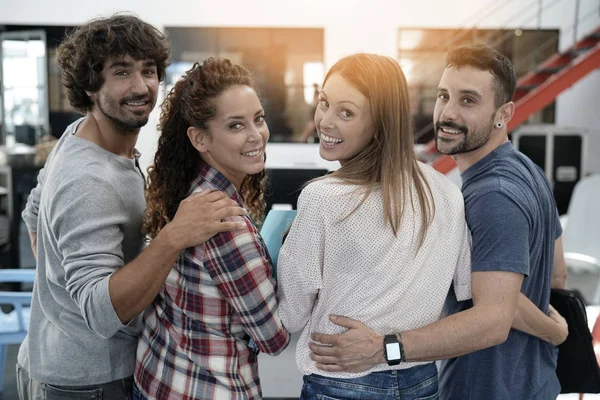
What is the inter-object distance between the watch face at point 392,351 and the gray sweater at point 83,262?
587 millimetres

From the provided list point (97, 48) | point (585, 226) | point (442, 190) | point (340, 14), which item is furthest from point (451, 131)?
point (340, 14)

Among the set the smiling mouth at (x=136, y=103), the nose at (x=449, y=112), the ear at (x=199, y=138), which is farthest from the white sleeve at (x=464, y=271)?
the smiling mouth at (x=136, y=103)

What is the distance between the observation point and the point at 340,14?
8.78 metres

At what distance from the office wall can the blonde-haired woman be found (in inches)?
297

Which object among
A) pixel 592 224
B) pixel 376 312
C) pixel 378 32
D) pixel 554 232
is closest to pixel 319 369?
pixel 376 312

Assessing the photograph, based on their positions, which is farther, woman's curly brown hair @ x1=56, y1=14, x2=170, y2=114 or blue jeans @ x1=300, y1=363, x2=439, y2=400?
woman's curly brown hair @ x1=56, y1=14, x2=170, y2=114

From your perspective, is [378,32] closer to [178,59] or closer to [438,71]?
[438,71]

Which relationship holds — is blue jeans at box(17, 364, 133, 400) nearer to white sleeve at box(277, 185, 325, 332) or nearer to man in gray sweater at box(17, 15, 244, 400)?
man in gray sweater at box(17, 15, 244, 400)

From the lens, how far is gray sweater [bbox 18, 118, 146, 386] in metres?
1.38

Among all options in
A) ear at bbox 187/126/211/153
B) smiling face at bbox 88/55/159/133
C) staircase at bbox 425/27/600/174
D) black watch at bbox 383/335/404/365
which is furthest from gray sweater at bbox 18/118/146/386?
staircase at bbox 425/27/600/174

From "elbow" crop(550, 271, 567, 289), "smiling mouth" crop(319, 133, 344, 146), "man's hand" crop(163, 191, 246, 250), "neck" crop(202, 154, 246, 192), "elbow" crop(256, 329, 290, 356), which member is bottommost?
"elbow" crop(256, 329, 290, 356)

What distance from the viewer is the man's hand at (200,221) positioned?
1290mm

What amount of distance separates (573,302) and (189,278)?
109 centimetres

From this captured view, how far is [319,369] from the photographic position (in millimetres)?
1325
